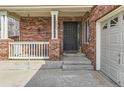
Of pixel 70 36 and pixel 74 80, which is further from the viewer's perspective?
pixel 70 36

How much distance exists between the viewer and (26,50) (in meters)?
14.2

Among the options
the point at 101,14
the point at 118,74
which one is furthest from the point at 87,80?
the point at 101,14

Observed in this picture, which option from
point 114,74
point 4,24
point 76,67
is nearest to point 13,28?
point 4,24

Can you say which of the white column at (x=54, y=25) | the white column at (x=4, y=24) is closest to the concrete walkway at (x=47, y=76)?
the white column at (x=4, y=24)

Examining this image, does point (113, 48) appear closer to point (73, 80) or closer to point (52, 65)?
point (73, 80)

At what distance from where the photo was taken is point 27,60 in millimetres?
13461

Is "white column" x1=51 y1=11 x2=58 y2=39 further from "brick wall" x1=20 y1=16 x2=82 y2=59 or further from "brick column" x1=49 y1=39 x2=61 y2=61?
"brick wall" x1=20 y1=16 x2=82 y2=59

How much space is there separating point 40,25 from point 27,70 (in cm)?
482

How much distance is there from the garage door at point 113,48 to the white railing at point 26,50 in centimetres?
376

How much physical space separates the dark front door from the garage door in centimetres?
594

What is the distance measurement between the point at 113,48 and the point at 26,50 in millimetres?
6406

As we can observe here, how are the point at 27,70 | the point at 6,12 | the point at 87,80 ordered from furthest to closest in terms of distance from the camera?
the point at 6,12 → the point at 27,70 → the point at 87,80

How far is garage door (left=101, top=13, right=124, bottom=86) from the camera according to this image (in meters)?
8.14
